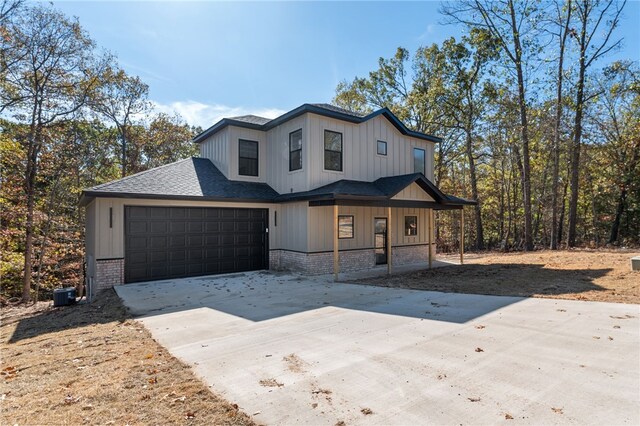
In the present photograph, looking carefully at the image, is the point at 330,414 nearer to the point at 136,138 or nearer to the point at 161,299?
the point at 161,299

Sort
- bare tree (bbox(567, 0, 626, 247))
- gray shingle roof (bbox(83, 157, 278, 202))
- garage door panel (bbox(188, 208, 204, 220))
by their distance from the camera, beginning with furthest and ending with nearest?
bare tree (bbox(567, 0, 626, 247)) < garage door panel (bbox(188, 208, 204, 220)) < gray shingle roof (bbox(83, 157, 278, 202))

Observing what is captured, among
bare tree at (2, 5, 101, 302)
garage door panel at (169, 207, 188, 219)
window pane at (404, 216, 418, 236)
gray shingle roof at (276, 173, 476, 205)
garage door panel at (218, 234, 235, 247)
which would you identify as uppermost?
bare tree at (2, 5, 101, 302)

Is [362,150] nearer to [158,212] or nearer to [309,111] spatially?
[309,111]

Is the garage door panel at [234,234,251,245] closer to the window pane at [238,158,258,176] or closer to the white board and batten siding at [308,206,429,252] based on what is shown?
the white board and batten siding at [308,206,429,252]

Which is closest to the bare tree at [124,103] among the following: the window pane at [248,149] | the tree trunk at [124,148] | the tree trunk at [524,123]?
the tree trunk at [124,148]

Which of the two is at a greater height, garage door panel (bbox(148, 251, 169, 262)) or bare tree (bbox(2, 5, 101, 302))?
bare tree (bbox(2, 5, 101, 302))

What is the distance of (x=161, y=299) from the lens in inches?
312

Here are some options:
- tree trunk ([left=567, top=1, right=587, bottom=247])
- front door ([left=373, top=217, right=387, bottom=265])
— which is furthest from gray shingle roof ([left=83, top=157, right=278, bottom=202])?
tree trunk ([left=567, top=1, right=587, bottom=247])

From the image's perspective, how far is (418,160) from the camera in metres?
15.3

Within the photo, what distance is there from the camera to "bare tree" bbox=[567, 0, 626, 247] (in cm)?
1786

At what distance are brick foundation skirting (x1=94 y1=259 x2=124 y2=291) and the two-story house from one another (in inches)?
1.0

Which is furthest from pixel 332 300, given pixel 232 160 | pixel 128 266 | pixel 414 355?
pixel 232 160

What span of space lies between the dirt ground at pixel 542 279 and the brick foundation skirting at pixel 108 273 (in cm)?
701

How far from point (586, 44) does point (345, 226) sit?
17596 mm
